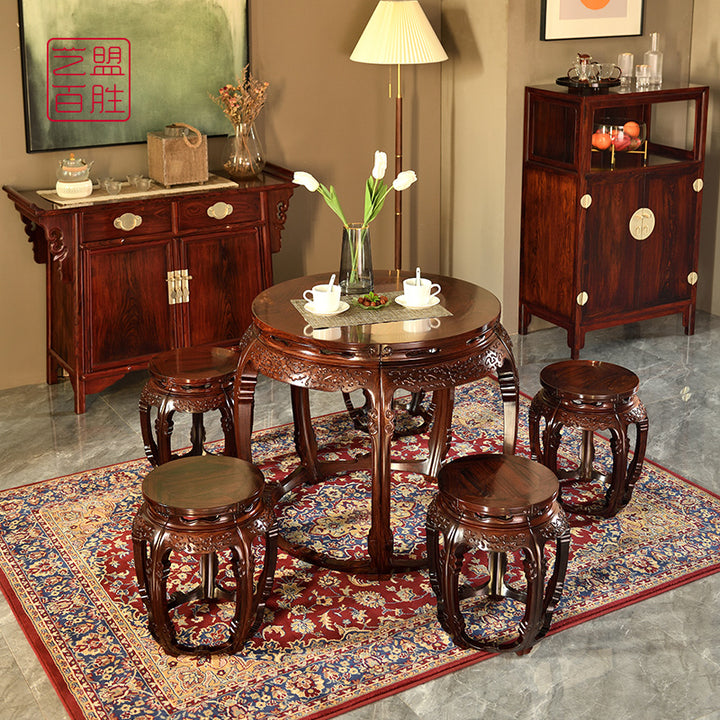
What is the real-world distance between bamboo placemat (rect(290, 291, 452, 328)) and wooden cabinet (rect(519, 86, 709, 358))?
A: 1968mm

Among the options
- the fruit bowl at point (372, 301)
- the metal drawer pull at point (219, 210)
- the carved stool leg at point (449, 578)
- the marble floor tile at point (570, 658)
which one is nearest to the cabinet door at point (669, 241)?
the marble floor tile at point (570, 658)

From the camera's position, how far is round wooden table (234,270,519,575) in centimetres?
316

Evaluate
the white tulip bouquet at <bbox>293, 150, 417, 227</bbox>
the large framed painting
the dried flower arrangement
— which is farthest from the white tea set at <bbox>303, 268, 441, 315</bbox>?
the large framed painting

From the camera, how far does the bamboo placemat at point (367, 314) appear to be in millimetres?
3371

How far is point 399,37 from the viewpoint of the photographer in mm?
4910

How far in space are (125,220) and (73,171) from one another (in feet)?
1.06

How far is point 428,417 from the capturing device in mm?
4598

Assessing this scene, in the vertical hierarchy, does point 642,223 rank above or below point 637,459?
above

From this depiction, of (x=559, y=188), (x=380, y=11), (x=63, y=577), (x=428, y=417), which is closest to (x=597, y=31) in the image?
(x=559, y=188)

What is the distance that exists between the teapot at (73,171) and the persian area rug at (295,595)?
4.40 ft

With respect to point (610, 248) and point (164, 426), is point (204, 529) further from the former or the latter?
point (610, 248)

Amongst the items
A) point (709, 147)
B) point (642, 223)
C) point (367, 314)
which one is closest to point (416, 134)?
point (642, 223)

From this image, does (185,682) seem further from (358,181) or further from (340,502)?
(358,181)

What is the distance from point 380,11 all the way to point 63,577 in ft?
10.1
